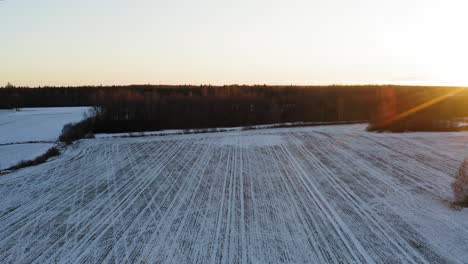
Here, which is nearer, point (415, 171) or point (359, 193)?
point (359, 193)

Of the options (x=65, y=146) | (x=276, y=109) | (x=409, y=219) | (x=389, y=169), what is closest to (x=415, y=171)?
(x=389, y=169)

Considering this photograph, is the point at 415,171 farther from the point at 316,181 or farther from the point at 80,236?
the point at 80,236

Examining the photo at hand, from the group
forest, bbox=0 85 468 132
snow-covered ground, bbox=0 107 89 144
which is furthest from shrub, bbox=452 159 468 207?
snow-covered ground, bbox=0 107 89 144

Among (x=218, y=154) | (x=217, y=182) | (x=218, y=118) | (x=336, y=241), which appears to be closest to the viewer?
(x=336, y=241)

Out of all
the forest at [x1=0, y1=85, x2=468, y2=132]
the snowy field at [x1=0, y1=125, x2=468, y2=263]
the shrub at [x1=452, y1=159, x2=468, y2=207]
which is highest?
the forest at [x1=0, y1=85, x2=468, y2=132]

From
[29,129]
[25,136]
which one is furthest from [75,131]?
[29,129]

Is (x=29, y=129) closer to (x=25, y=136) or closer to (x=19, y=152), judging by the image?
(x=25, y=136)

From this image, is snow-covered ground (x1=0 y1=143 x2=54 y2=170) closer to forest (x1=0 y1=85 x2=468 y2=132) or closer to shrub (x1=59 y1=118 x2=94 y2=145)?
shrub (x1=59 y1=118 x2=94 y2=145)
